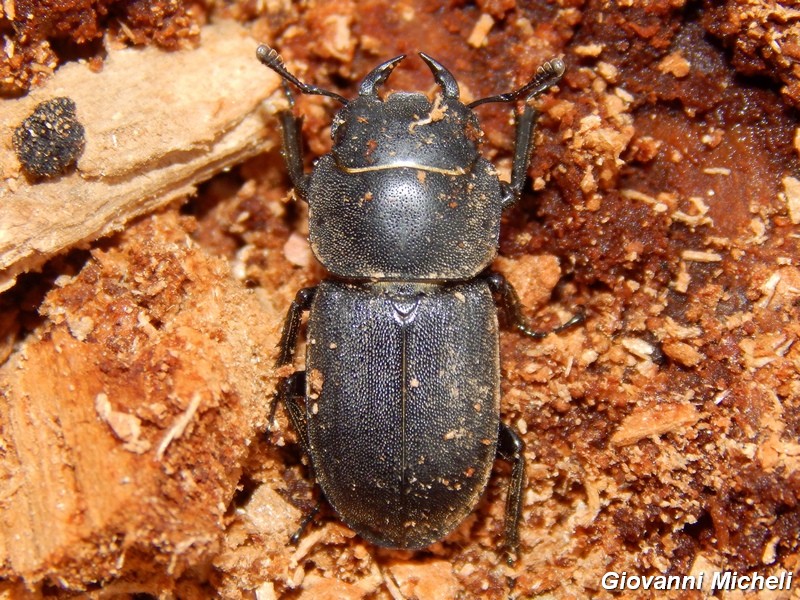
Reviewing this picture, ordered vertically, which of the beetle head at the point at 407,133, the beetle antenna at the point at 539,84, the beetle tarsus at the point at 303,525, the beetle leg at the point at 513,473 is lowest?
the beetle tarsus at the point at 303,525

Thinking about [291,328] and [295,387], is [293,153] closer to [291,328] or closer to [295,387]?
[291,328]

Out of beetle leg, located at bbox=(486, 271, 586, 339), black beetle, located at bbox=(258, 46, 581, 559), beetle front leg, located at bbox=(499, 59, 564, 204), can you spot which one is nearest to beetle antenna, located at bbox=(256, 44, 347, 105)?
black beetle, located at bbox=(258, 46, 581, 559)

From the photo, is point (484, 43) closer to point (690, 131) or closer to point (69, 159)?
point (690, 131)

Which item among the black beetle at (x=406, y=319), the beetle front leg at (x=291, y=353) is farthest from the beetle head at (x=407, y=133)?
the beetle front leg at (x=291, y=353)

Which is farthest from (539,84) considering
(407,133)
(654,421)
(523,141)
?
(654,421)

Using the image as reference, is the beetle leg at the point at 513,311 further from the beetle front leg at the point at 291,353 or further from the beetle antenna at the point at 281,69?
the beetle antenna at the point at 281,69
